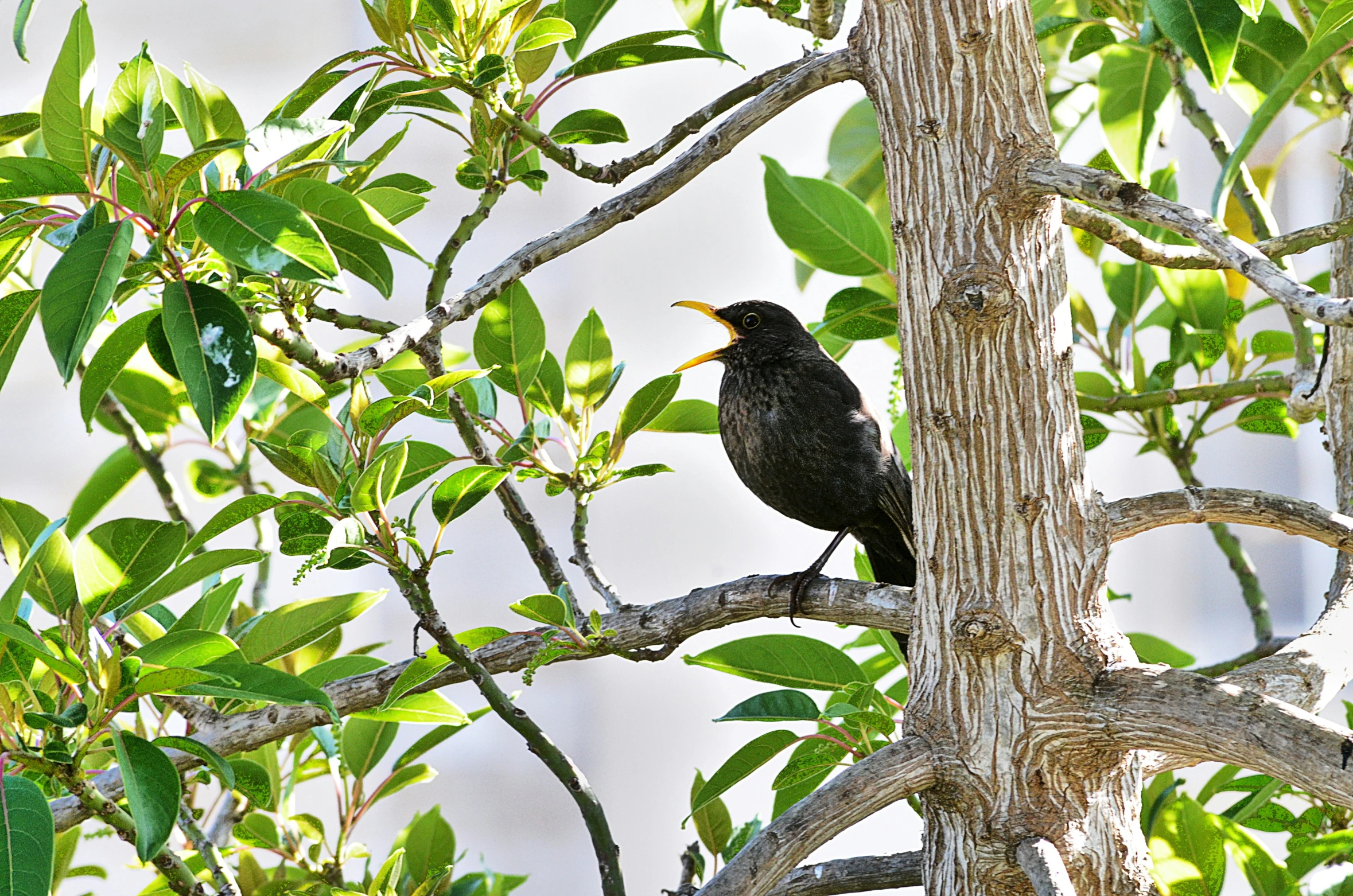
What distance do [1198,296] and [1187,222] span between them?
79 cm

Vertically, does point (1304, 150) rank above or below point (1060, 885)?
above

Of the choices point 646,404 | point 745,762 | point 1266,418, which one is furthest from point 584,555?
point 1266,418

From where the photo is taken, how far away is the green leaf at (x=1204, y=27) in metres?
0.70

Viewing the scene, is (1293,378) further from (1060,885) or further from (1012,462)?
(1060,885)

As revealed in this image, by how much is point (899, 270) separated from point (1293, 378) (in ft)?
1.74

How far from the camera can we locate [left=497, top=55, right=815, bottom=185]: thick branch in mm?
854

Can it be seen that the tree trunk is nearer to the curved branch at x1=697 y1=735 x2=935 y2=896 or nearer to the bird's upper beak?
the curved branch at x1=697 y1=735 x2=935 y2=896

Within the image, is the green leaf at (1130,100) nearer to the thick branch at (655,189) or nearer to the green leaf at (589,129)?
the thick branch at (655,189)

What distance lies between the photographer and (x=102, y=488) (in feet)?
4.25

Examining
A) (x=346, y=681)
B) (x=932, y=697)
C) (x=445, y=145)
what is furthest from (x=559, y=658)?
(x=445, y=145)

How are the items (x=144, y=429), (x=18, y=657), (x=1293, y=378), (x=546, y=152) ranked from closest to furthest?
(x=18, y=657), (x=546, y=152), (x=1293, y=378), (x=144, y=429)

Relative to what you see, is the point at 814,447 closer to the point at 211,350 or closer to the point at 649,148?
the point at 649,148

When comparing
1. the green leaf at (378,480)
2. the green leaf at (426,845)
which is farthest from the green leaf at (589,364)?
the green leaf at (426,845)

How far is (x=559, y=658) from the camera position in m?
0.92
